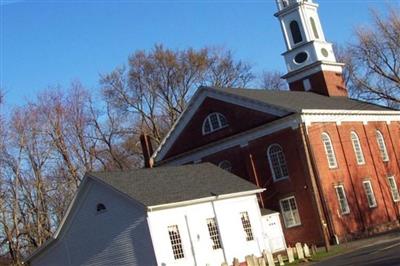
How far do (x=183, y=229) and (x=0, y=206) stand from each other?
67.9 feet

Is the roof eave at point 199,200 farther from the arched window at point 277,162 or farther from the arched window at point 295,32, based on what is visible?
the arched window at point 295,32

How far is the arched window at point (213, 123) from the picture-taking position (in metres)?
45.3

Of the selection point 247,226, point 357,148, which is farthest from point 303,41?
point 247,226

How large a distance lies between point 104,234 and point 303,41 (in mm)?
25353

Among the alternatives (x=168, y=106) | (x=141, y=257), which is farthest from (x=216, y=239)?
(x=168, y=106)

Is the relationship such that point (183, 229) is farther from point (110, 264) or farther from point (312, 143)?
point (312, 143)

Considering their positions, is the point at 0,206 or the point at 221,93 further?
the point at 0,206

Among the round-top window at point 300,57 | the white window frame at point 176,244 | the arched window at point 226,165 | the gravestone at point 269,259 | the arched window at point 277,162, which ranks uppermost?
the round-top window at point 300,57

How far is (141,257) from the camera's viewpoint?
103ft

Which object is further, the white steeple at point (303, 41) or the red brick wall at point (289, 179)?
the white steeple at point (303, 41)

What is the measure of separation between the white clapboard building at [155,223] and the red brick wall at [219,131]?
7122 mm

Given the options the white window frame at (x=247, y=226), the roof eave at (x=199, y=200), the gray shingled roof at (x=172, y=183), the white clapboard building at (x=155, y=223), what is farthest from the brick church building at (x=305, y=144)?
the white window frame at (x=247, y=226)

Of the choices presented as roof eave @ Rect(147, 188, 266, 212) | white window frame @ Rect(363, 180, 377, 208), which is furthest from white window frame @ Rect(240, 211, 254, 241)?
white window frame @ Rect(363, 180, 377, 208)

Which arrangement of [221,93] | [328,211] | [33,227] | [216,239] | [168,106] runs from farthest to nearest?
[168,106] < [33,227] < [221,93] < [328,211] < [216,239]
